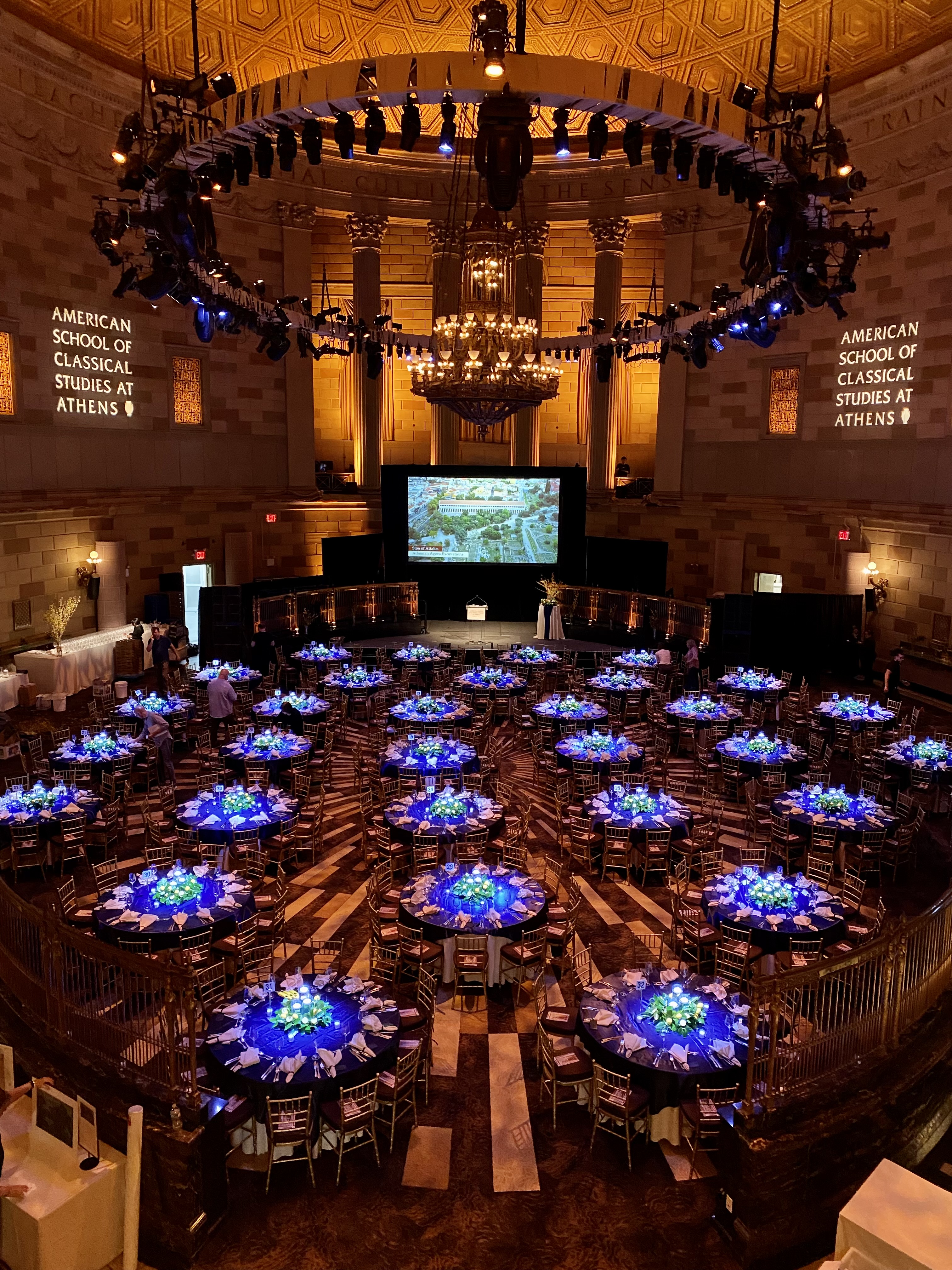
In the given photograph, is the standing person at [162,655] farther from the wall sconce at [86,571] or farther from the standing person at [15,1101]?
the standing person at [15,1101]

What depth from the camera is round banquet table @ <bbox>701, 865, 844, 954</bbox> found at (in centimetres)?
876

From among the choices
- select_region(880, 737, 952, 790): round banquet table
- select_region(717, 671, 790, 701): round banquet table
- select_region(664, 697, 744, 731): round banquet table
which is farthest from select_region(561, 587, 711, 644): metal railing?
select_region(880, 737, 952, 790): round banquet table

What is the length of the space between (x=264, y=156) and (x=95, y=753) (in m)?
8.26

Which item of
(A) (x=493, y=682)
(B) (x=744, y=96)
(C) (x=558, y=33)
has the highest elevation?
(C) (x=558, y=33)

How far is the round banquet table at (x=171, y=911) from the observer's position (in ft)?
27.9

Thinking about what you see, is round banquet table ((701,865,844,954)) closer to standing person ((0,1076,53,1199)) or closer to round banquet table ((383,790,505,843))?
round banquet table ((383,790,505,843))

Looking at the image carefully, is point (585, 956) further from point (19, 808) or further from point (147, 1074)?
point (19, 808)

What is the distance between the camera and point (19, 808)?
11344 millimetres

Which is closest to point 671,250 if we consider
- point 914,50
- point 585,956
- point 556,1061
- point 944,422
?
point 914,50

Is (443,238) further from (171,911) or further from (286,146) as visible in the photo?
(171,911)

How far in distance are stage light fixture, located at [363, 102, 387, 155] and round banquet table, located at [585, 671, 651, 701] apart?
403 inches

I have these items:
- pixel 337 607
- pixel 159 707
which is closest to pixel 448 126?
pixel 159 707

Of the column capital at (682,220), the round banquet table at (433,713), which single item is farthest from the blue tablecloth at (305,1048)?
the column capital at (682,220)

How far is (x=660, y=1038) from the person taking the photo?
714 centimetres
